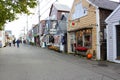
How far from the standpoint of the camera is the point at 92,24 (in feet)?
64.5

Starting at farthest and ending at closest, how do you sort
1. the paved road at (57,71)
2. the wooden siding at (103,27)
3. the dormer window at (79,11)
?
the dormer window at (79,11) < the wooden siding at (103,27) < the paved road at (57,71)

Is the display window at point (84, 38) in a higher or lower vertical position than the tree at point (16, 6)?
lower

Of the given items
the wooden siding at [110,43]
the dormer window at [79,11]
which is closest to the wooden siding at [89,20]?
the dormer window at [79,11]

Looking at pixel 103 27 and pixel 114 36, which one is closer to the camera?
pixel 114 36

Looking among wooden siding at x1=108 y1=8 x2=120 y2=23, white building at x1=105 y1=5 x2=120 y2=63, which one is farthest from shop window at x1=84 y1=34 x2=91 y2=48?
wooden siding at x1=108 y1=8 x2=120 y2=23

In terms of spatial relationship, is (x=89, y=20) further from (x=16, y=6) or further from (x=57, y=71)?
(x=57, y=71)

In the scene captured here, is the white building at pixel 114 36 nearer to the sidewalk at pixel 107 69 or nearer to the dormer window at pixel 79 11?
the sidewalk at pixel 107 69

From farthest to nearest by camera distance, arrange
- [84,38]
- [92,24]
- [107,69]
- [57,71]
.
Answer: [84,38] < [92,24] < [107,69] < [57,71]

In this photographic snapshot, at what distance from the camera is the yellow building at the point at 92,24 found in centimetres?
1877

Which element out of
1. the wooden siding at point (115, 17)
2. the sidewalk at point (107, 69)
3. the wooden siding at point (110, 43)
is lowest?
the sidewalk at point (107, 69)

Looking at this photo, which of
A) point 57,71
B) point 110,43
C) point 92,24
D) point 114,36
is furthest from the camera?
point 92,24

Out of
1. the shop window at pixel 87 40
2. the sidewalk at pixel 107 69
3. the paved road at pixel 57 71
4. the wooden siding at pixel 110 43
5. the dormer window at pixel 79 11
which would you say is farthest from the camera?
the dormer window at pixel 79 11

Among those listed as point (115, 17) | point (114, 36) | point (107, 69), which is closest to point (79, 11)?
point (115, 17)

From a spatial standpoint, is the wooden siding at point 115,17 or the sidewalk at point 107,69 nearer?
the sidewalk at point 107,69
